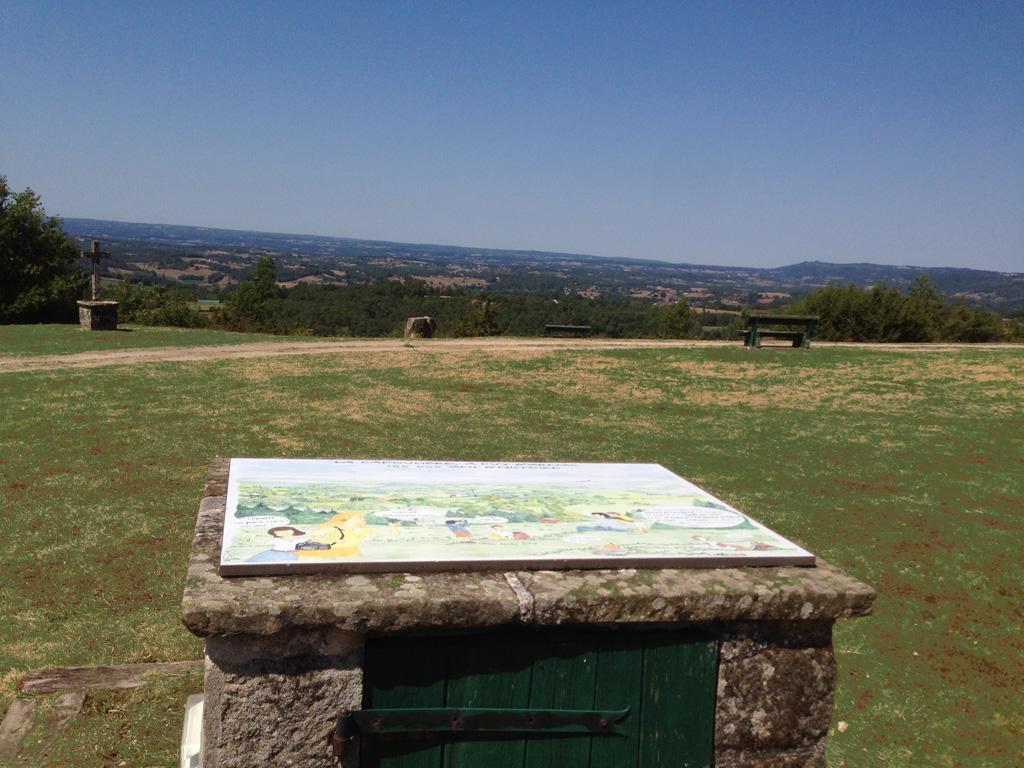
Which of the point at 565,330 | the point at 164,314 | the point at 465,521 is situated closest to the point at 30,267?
the point at 164,314

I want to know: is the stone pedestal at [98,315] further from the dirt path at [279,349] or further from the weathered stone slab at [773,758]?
the weathered stone slab at [773,758]

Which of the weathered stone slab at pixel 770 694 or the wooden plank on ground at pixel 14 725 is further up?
the weathered stone slab at pixel 770 694

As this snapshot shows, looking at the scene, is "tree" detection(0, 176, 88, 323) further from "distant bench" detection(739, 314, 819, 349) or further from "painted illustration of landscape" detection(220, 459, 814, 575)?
"painted illustration of landscape" detection(220, 459, 814, 575)

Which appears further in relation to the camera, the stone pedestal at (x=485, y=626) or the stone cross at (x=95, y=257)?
the stone cross at (x=95, y=257)

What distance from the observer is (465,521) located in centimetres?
288

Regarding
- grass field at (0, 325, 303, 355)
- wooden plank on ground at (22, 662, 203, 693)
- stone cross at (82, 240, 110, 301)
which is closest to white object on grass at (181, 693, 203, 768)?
wooden plank on ground at (22, 662, 203, 693)

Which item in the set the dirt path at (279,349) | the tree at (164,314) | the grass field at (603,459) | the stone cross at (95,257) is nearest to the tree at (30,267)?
the tree at (164,314)

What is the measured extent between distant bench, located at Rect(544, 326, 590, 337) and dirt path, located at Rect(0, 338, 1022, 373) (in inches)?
120

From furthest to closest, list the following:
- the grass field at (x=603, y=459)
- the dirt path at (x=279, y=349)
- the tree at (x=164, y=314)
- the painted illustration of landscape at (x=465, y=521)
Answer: the tree at (x=164, y=314), the dirt path at (x=279, y=349), the grass field at (x=603, y=459), the painted illustration of landscape at (x=465, y=521)

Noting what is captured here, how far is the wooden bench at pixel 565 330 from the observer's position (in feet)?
87.1

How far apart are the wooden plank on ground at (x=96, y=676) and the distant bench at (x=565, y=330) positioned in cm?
2239

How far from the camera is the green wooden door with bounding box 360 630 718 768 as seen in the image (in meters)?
2.41

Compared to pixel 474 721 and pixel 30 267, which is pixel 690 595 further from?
pixel 30 267

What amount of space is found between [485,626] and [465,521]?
552 millimetres
